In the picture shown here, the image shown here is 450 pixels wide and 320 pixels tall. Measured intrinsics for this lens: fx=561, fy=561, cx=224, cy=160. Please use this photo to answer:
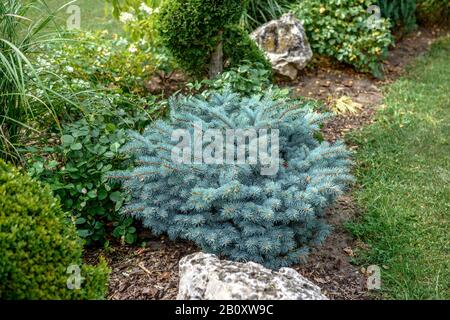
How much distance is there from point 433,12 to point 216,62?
3.96m

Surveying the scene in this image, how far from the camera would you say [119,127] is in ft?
13.1

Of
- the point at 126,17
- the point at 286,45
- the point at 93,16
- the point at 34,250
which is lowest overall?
the point at 34,250

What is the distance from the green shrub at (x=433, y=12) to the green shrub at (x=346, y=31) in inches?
65.7

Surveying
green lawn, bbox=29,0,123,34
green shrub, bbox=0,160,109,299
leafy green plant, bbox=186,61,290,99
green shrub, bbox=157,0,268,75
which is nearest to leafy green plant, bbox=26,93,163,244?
green shrub, bbox=0,160,109,299

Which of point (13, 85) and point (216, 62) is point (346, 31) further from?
point (13, 85)

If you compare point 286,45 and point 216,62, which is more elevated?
point 286,45

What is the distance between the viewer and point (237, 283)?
254 cm

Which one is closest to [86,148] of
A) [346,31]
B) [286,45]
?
[286,45]

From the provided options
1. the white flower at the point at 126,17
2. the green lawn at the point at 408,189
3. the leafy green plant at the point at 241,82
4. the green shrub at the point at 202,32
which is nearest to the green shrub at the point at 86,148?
the leafy green plant at the point at 241,82

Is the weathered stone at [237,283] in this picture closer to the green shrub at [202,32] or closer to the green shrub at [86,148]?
the green shrub at [86,148]

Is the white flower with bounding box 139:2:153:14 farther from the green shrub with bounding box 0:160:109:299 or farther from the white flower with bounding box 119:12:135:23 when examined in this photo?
the green shrub with bounding box 0:160:109:299

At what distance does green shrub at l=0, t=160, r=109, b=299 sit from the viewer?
2322 mm

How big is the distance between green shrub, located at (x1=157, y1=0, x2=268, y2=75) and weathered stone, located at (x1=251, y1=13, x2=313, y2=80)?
1.78 ft

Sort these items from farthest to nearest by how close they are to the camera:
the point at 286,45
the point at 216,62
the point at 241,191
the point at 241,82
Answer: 1. the point at 286,45
2. the point at 216,62
3. the point at 241,82
4. the point at 241,191
